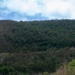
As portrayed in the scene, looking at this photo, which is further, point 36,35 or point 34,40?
point 36,35

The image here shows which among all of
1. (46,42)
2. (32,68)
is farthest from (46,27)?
(32,68)

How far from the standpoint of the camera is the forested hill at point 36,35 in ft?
236

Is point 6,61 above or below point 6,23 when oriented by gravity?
below

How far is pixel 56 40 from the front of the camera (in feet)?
240

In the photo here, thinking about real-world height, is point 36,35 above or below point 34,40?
above

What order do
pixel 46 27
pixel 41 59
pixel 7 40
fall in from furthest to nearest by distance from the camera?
pixel 46 27 → pixel 7 40 → pixel 41 59

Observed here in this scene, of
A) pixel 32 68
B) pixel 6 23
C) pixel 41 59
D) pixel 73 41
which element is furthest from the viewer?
pixel 6 23

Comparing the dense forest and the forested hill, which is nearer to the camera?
the dense forest

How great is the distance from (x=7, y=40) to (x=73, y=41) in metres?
15.0

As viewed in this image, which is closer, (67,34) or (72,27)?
(67,34)

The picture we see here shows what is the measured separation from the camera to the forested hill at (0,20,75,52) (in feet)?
236

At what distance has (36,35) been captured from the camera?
76.6 m

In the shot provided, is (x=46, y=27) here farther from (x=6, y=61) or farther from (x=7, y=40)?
(x=6, y=61)

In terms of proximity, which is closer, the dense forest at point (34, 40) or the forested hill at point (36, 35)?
the dense forest at point (34, 40)
